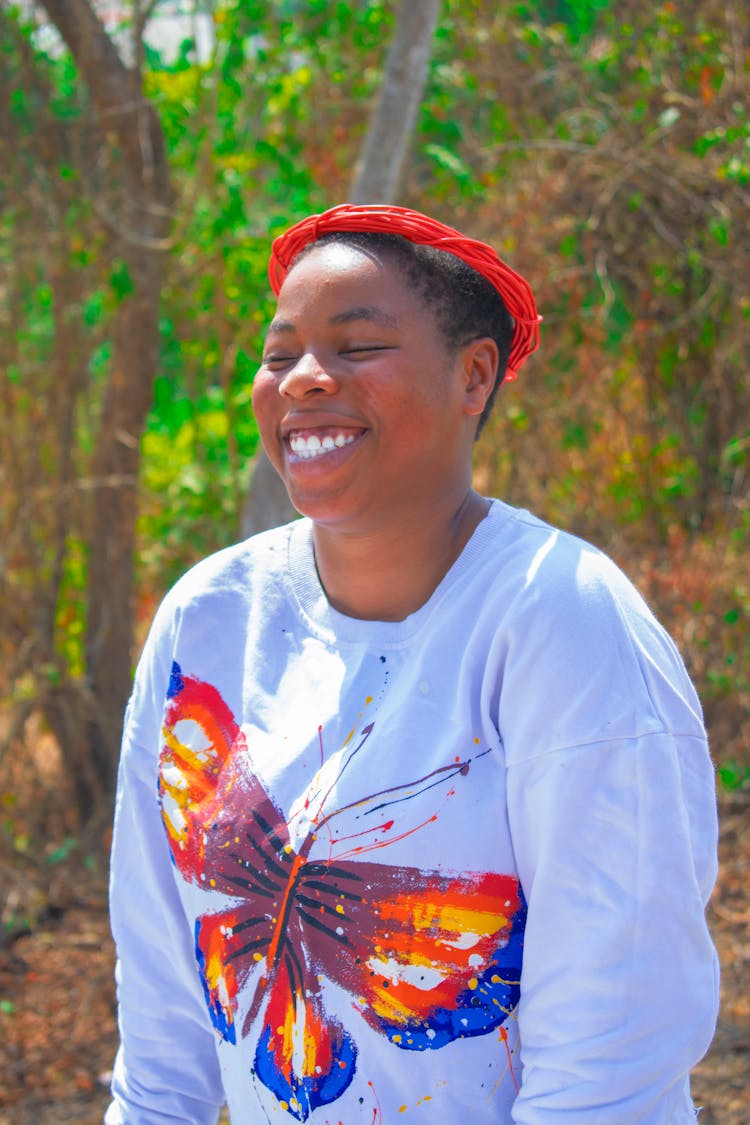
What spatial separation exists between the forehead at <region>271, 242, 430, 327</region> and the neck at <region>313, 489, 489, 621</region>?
0.83 ft

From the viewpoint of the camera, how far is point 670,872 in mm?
1167

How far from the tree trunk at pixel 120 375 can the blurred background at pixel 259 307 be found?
11 mm

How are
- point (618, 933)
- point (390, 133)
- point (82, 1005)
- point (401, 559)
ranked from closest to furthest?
point (618, 933) → point (401, 559) → point (390, 133) → point (82, 1005)

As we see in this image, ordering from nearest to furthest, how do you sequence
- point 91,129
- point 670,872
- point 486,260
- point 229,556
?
point 670,872 < point 486,260 < point 229,556 < point 91,129

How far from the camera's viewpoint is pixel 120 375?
14.5ft

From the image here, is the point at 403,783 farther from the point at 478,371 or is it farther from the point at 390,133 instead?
the point at 390,133

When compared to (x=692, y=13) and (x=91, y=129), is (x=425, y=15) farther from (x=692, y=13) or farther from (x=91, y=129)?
(x=692, y=13)

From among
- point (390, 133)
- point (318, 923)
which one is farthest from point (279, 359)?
point (390, 133)

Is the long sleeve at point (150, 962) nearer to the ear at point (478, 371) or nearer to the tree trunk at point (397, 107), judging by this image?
the ear at point (478, 371)

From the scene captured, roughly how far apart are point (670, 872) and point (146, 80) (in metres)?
4.00

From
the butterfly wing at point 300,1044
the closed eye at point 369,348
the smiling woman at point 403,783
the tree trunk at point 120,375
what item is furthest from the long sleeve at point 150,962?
the tree trunk at point 120,375

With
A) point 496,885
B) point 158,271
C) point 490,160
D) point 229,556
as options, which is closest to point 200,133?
point 158,271

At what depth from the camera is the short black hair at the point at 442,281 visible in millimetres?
1431

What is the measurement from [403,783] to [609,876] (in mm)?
248
